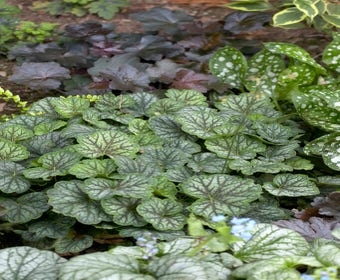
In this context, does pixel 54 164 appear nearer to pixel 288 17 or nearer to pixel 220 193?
pixel 220 193

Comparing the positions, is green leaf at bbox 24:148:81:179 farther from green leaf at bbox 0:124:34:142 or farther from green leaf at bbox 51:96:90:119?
green leaf at bbox 51:96:90:119

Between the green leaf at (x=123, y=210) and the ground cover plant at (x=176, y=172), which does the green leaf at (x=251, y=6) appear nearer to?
the ground cover plant at (x=176, y=172)

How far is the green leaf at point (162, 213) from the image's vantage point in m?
2.44

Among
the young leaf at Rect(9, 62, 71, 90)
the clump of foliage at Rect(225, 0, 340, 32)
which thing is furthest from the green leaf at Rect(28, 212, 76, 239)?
the clump of foliage at Rect(225, 0, 340, 32)

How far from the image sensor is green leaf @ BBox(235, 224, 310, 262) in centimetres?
202

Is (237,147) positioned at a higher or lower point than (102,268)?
lower

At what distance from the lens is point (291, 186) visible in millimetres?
2727

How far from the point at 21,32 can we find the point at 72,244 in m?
2.28

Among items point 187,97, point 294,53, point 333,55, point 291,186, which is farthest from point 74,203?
point 333,55

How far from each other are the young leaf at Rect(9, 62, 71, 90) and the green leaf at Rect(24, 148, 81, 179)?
2.93ft

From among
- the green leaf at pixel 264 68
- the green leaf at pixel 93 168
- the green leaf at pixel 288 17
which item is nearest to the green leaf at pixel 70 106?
the green leaf at pixel 93 168

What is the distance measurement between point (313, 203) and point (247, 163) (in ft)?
1.01

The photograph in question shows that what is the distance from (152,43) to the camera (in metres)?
4.01

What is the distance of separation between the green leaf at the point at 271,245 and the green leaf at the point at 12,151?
1.05 meters
